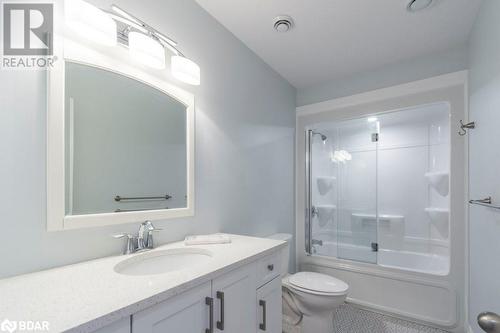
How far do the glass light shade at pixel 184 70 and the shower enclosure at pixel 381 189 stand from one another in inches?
67.9

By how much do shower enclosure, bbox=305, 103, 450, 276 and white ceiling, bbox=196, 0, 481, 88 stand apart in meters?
0.73

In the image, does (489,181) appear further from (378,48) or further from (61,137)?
(61,137)

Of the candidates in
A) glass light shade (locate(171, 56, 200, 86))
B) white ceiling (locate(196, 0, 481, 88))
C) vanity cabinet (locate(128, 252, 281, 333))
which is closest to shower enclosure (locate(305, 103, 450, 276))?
white ceiling (locate(196, 0, 481, 88))

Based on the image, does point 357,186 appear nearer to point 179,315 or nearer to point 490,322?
point 490,322

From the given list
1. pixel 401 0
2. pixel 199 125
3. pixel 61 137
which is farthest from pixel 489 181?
pixel 61 137

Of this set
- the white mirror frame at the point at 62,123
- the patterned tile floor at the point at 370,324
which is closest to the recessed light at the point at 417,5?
the white mirror frame at the point at 62,123

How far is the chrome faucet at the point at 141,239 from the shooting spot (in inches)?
46.1

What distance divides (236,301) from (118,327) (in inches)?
22.3

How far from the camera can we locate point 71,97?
41.2 inches

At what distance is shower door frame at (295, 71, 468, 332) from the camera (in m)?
2.02

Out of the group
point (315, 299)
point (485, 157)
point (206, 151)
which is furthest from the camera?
point (315, 299)

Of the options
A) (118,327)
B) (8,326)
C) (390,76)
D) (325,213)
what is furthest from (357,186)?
(8,326)

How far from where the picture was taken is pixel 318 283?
1.95 m

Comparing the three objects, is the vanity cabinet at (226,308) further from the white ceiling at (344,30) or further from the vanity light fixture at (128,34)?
the white ceiling at (344,30)
